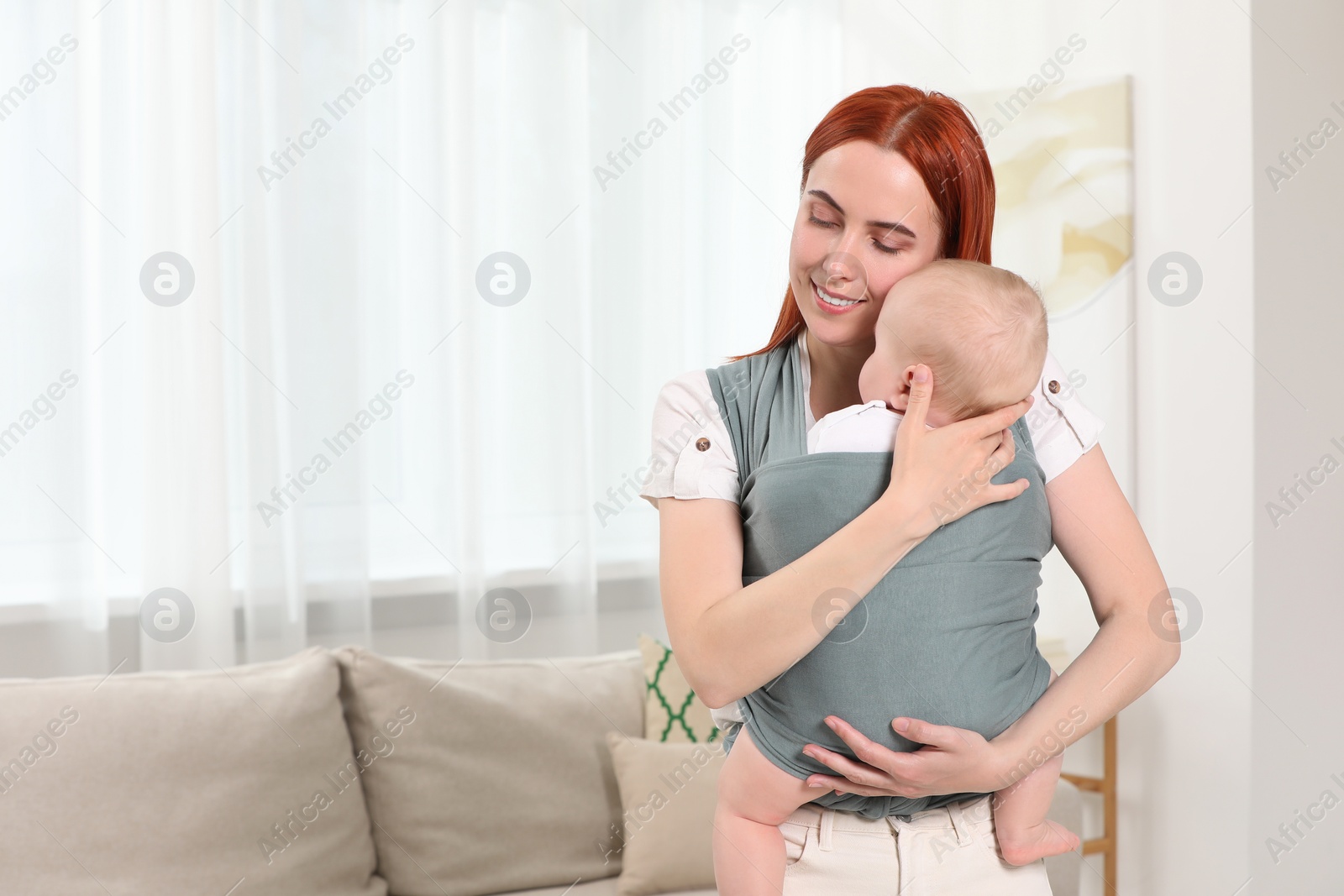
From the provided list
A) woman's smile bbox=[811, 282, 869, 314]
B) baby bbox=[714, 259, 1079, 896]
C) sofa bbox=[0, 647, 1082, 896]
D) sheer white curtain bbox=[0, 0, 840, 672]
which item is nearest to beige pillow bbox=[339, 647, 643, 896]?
sofa bbox=[0, 647, 1082, 896]

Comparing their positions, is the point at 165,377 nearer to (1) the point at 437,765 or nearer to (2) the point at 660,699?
(1) the point at 437,765

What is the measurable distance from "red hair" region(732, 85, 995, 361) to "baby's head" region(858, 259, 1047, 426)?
83 mm

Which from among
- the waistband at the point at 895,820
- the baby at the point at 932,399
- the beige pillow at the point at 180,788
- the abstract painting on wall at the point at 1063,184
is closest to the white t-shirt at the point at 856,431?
the baby at the point at 932,399

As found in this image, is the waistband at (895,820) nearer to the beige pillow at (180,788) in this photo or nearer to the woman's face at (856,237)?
the woman's face at (856,237)

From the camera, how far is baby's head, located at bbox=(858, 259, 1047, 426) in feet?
3.61

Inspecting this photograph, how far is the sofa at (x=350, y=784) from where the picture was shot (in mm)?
2006

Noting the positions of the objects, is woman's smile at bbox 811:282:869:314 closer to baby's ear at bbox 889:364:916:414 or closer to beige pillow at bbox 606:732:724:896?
baby's ear at bbox 889:364:916:414

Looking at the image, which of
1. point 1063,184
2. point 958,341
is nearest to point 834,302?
point 958,341

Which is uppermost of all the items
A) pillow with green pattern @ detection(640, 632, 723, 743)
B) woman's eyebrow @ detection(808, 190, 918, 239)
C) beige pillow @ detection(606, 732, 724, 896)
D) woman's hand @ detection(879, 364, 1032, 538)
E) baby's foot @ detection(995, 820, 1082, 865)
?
woman's eyebrow @ detection(808, 190, 918, 239)

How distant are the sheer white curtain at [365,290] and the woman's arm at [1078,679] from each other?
1927 millimetres

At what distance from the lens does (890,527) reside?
0.98 metres

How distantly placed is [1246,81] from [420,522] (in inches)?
90.6

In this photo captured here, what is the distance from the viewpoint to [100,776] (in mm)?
2023

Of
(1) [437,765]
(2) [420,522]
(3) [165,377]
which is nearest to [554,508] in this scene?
(2) [420,522]
